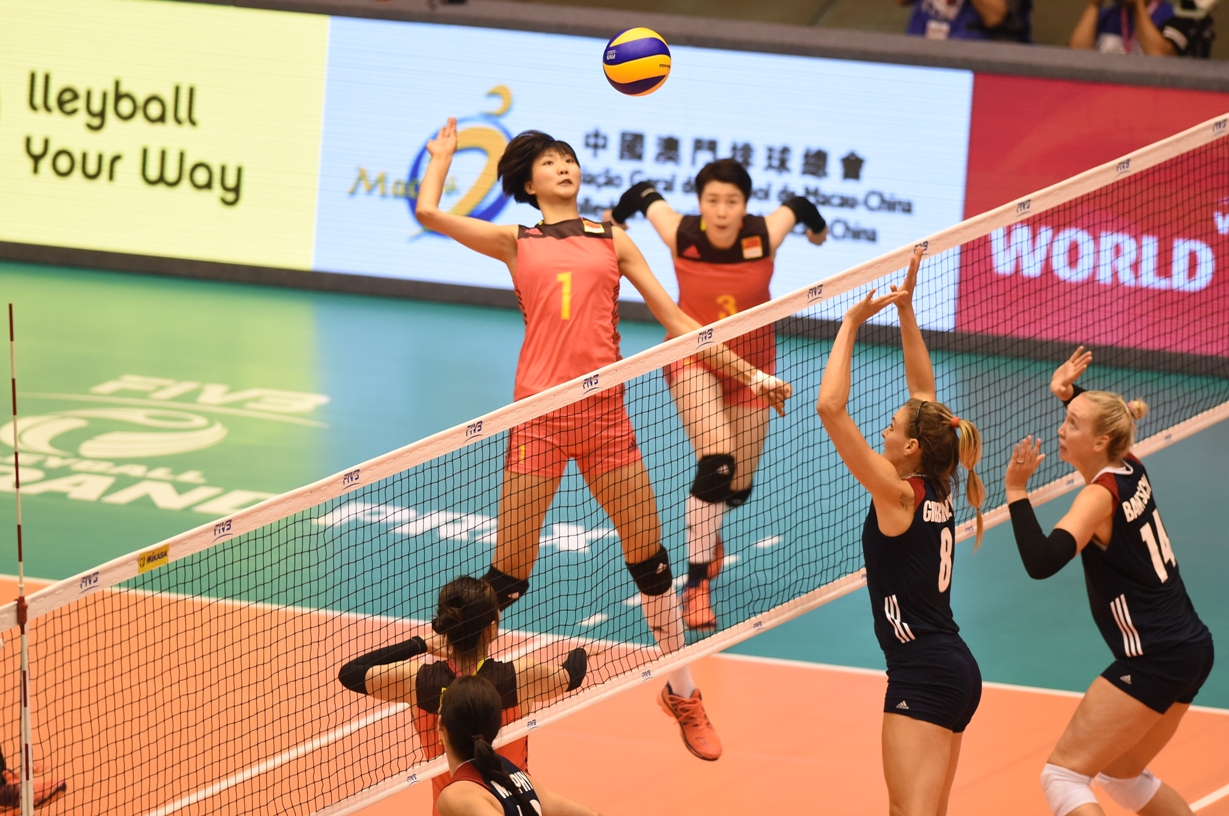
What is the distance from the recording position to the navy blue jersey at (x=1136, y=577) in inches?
213

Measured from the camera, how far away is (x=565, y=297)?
21.2ft

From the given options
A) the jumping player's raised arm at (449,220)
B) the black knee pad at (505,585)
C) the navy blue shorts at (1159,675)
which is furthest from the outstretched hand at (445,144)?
the navy blue shorts at (1159,675)

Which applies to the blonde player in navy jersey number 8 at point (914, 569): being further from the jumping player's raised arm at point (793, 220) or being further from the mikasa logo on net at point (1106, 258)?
the mikasa logo on net at point (1106, 258)

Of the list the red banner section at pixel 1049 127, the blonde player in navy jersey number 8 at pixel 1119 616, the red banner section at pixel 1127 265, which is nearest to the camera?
the blonde player in navy jersey number 8 at pixel 1119 616

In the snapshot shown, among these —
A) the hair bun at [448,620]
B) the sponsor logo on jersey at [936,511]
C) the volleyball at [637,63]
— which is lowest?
the hair bun at [448,620]

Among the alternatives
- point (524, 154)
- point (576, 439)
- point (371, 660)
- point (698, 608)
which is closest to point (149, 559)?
point (371, 660)

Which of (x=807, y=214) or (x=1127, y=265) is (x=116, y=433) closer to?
(x=807, y=214)

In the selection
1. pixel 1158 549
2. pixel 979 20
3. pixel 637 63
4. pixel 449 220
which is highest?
pixel 979 20

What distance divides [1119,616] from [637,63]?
3.73 metres

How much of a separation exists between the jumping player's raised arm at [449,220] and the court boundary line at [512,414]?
1.24 m

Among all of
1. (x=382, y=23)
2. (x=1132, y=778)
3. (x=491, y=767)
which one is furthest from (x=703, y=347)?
(x=382, y=23)

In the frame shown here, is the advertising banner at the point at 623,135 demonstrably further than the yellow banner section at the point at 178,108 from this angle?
No

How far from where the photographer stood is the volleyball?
747 cm

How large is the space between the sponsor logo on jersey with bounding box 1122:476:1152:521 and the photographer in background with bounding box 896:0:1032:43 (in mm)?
10478
